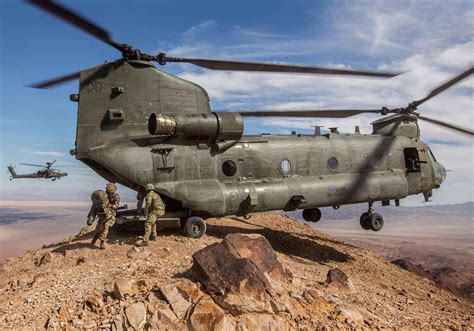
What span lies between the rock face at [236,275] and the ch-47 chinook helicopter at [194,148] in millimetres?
2985

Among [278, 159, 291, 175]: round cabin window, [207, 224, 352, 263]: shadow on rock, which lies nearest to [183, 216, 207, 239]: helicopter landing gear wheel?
[207, 224, 352, 263]: shadow on rock

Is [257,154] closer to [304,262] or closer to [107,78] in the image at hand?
[304,262]

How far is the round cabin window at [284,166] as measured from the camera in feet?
40.0

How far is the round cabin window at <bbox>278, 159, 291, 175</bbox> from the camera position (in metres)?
12.2

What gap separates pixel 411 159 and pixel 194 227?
9.13 meters

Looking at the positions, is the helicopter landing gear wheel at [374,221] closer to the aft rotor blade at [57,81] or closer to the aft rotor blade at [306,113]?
the aft rotor blade at [306,113]

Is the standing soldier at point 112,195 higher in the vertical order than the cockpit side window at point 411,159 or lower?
lower

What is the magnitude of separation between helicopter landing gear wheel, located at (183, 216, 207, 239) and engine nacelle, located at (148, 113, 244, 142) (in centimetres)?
229

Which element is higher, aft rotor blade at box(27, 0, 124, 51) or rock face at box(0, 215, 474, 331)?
aft rotor blade at box(27, 0, 124, 51)

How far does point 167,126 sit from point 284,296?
537 cm

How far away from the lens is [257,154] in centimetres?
1192

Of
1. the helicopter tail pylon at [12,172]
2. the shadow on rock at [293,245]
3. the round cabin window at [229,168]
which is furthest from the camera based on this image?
the helicopter tail pylon at [12,172]

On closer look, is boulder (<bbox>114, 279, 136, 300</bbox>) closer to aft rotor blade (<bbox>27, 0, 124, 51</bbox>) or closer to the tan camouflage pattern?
the tan camouflage pattern

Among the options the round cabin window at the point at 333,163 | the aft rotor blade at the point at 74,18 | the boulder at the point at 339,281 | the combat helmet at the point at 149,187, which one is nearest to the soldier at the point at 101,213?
the combat helmet at the point at 149,187
